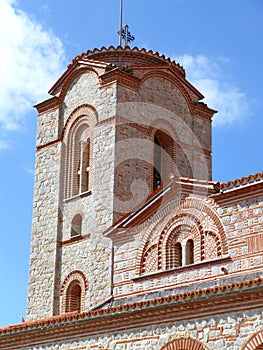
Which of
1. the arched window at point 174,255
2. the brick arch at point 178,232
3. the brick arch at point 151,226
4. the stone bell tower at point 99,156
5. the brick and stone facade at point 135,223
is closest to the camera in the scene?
the brick and stone facade at point 135,223

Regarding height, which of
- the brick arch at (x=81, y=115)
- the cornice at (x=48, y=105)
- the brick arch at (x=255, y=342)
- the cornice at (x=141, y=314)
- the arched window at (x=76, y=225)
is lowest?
the brick arch at (x=255, y=342)

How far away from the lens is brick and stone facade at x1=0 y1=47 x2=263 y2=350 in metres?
12.4

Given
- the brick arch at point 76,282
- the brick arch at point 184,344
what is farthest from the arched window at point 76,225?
the brick arch at point 184,344

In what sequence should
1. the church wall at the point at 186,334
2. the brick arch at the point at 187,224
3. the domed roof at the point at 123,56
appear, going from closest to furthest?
the church wall at the point at 186,334, the brick arch at the point at 187,224, the domed roof at the point at 123,56

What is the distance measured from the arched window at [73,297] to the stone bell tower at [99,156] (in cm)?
3

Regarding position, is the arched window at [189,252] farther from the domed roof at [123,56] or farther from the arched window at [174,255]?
the domed roof at [123,56]

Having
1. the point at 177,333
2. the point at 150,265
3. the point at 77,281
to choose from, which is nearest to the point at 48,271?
the point at 77,281

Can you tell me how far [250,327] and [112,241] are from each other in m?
7.27

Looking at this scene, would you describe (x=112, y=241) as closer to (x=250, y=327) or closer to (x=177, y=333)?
(x=177, y=333)

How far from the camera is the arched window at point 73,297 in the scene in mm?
19656

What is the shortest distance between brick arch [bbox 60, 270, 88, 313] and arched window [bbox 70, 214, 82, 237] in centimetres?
122

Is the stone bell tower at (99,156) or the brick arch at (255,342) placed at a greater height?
the stone bell tower at (99,156)

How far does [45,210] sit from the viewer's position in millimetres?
21453

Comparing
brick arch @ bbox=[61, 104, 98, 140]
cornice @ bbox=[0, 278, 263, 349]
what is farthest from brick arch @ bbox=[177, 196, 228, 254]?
brick arch @ bbox=[61, 104, 98, 140]
